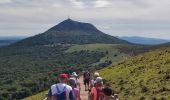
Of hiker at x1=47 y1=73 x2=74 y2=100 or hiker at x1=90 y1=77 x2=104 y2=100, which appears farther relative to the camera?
hiker at x1=90 y1=77 x2=104 y2=100

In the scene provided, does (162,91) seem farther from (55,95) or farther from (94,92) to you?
(55,95)

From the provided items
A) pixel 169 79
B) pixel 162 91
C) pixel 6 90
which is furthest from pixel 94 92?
pixel 6 90

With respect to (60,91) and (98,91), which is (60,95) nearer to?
(60,91)

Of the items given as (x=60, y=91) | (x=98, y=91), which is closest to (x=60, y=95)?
(x=60, y=91)

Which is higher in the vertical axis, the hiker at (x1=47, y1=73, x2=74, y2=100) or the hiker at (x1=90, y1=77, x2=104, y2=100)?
the hiker at (x1=47, y1=73, x2=74, y2=100)

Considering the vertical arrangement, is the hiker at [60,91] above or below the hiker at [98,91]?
above

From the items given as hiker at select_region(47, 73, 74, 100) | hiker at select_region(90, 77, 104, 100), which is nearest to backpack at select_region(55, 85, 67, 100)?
hiker at select_region(47, 73, 74, 100)

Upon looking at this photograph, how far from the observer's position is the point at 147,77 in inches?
1563

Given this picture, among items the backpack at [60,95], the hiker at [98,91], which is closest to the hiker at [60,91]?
the backpack at [60,95]

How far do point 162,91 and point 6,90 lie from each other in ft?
496

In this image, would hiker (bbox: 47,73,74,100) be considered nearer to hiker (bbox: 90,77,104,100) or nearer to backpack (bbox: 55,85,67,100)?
backpack (bbox: 55,85,67,100)

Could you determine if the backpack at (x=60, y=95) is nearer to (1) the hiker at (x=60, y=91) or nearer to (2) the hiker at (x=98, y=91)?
(1) the hiker at (x=60, y=91)

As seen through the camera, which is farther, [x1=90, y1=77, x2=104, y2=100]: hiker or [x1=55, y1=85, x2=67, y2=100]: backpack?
[x1=90, y1=77, x2=104, y2=100]: hiker

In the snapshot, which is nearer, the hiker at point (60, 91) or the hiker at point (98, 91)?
the hiker at point (60, 91)
